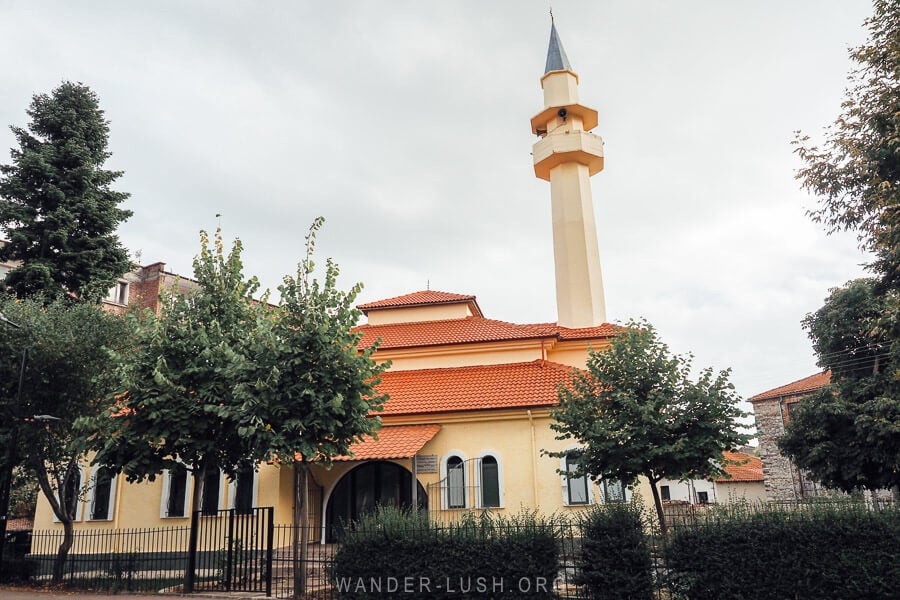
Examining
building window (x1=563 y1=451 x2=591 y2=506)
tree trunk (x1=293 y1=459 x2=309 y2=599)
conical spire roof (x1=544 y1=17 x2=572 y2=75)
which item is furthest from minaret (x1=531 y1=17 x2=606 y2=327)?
tree trunk (x1=293 y1=459 x2=309 y2=599)

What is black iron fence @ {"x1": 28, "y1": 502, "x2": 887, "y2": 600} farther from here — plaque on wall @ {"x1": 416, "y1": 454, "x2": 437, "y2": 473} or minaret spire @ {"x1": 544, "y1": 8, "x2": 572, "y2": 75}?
minaret spire @ {"x1": 544, "y1": 8, "x2": 572, "y2": 75}

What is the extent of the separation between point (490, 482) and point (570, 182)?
583 inches

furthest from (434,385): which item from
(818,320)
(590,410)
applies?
(818,320)

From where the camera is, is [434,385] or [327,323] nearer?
[327,323]

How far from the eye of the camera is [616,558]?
10.5m

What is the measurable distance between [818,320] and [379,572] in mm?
23092

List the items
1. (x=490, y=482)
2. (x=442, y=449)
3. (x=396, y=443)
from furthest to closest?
(x=442, y=449)
(x=490, y=482)
(x=396, y=443)

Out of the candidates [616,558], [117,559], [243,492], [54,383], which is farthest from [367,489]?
[616,558]

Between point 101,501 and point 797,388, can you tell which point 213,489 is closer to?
point 101,501

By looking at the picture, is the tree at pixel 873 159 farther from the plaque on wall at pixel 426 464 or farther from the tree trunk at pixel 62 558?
the tree trunk at pixel 62 558

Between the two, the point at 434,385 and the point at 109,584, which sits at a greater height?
the point at 434,385

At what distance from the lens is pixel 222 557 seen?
46.2 ft

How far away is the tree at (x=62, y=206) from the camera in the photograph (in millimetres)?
24141

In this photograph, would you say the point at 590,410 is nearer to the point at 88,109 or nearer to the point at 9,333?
the point at 9,333
